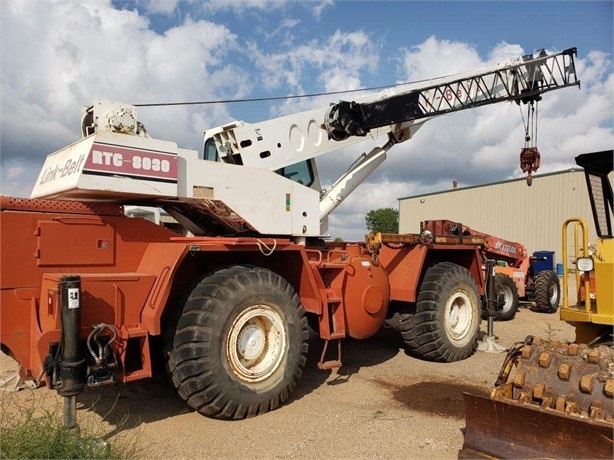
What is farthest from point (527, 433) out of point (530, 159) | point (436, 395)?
point (530, 159)

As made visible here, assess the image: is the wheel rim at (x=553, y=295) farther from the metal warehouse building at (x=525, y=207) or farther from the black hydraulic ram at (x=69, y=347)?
the black hydraulic ram at (x=69, y=347)

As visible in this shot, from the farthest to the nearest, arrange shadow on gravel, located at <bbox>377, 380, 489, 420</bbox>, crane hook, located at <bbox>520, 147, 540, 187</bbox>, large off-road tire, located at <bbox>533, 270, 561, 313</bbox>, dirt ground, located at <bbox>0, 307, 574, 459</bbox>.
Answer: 1. large off-road tire, located at <bbox>533, 270, 561, 313</bbox>
2. crane hook, located at <bbox>520, 147, 540, 187</bbox>
3. shadow on gravel, located at <bbox>377, 380, 489, 420</bbox>
4. dirt ground, located at <bbox>0, 307, 574, 459</bbox>

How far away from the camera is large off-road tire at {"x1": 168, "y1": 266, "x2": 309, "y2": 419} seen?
14.5 ft

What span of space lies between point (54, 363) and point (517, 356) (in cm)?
362

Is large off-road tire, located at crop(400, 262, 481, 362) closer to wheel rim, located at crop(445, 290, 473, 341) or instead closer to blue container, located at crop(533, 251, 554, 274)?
wheel rim, located at crop(445, 290, 473, 341)

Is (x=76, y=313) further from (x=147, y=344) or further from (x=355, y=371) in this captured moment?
(x=355, y=371)

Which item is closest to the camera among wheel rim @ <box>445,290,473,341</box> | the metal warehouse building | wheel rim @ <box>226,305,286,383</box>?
wheel rim @ <box>226,305,286,383</box>

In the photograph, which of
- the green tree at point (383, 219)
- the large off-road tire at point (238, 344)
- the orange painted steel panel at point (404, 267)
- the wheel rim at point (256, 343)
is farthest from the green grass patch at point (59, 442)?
the green tree at point (383, 219)

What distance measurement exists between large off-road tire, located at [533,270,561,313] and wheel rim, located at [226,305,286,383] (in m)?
9.61

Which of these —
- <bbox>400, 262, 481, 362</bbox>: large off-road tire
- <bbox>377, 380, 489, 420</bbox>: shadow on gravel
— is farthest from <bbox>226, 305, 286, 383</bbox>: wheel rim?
<bbox>400, 262, 481, 362</bbox>: large off-road tire

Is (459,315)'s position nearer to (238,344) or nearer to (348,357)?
(348,357)

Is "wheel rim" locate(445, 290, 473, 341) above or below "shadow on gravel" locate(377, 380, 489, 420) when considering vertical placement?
above

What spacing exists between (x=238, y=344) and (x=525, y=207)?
28578 mm

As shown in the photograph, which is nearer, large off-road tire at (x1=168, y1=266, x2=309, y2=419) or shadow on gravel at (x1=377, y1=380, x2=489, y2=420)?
large off-road tire at (x1=168, y1=266, x2=309, y2=419)
